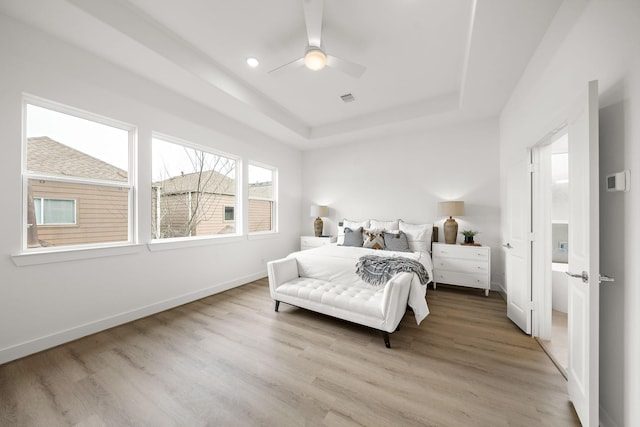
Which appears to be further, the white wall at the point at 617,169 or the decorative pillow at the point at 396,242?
the decorative pillow at the point at 396,242

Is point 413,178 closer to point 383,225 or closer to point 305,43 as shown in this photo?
point 383,225

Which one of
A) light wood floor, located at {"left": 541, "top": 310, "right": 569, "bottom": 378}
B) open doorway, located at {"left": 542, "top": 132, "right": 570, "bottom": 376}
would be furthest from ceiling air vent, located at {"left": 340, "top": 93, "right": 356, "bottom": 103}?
light wood floor, located at {"left": 541, "top": 310, "right": 569, "bottom": 378}

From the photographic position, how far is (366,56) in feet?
8.86

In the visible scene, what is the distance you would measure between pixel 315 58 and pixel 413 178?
3053mm

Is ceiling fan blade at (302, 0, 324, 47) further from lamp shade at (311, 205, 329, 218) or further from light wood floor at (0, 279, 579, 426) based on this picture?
lamp shade at (311, 205, 329, 218)

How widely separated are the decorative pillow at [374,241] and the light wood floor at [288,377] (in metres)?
1.36

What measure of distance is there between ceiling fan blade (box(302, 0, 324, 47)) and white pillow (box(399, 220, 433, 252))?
3088 mm

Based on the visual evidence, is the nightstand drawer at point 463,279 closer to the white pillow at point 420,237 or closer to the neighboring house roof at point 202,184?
the white pillow at point 420,237

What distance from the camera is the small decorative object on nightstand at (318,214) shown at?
16.8ft

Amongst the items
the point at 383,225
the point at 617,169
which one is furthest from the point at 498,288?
the point at 617,169

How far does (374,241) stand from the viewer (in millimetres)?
3826

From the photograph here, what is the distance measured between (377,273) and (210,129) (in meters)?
3.22

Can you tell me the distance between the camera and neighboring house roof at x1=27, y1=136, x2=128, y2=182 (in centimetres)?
216

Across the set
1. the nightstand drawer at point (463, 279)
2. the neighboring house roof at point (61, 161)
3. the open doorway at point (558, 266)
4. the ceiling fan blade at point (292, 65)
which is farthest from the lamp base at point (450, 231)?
the neighboring house roof at point (61, 161)
